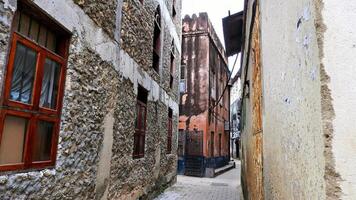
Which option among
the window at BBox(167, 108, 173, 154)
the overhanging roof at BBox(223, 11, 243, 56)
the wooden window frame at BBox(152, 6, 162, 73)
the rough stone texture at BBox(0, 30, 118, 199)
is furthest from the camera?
the window at BBox(167, 108, 173, 154)

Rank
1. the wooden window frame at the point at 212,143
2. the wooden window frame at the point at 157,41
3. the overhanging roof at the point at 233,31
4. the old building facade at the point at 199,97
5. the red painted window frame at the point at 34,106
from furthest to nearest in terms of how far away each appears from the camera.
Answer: the wooden window frame at the point at 212,143, the old building facade at the point at 199,97, the wooden window frame at the point at 157,41, the overhanging roof at the point at 233,31, the red painted window frame at the point at 34,106

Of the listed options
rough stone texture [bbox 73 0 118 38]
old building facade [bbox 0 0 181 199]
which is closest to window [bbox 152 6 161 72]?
old building facade [bbox 0 0 181 199]

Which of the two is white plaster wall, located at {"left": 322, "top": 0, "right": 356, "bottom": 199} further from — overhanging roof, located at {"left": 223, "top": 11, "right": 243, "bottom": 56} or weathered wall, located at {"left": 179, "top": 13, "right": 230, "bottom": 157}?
weathered wall, located at {"left": 179, "top": 13, "right": 230, "bottom": 157}

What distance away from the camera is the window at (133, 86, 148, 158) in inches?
245

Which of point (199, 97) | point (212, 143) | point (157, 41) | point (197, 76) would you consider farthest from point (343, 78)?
point (212, 143)

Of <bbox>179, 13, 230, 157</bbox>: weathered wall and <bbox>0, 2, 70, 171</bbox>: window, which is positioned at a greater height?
<bbox>179, 13, 230, 157</bbox>: weathered wall

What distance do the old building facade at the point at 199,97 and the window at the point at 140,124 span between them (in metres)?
7.93

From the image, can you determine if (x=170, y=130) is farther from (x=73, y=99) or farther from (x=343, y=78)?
(x=343, y=78)

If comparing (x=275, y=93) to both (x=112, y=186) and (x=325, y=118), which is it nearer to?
(x=325, y=118)

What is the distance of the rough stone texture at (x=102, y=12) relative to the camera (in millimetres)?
3852

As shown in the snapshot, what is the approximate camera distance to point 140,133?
21.2 ft

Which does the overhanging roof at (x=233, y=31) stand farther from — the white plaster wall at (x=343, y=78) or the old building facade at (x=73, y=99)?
the white plaster wall at (x=343, y=78)

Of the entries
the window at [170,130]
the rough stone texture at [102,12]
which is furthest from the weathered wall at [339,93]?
the window at [170,130]

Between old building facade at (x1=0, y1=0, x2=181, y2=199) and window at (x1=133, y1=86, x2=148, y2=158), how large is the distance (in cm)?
2
